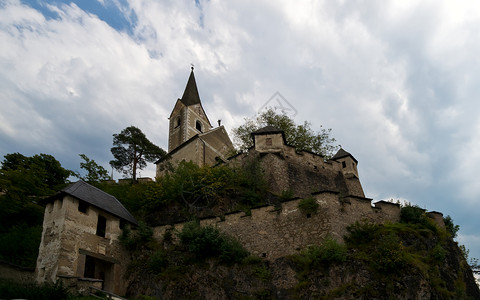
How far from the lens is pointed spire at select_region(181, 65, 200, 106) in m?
45.9

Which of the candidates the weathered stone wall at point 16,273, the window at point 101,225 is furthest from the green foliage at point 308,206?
the weathered stone wall at point 16,273

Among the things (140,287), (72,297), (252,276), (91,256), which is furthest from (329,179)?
(72,297)

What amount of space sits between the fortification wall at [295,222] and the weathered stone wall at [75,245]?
16.5 ft

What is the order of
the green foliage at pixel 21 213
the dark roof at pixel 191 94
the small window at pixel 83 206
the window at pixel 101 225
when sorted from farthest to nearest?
the dark roof at pixel 191 94 < the window at pixel 101 225 < the green foliage at pixel 21 213 < the small window at pixel 83 206

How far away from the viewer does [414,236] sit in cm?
1634

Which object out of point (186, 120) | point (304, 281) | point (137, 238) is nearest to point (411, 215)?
point (304, 281)

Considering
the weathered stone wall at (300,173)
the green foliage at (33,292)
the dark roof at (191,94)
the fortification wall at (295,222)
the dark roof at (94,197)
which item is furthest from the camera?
the dark roof at (191,94)

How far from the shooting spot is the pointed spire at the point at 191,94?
151 ft

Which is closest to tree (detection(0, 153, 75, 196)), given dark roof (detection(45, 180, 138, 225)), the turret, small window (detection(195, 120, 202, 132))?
dark roof (detection(45, 180, 138, 225))

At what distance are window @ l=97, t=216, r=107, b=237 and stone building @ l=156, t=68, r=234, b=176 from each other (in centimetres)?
1273

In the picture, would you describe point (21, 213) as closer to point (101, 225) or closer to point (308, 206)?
point (101, 225)

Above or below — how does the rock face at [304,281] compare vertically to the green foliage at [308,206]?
below

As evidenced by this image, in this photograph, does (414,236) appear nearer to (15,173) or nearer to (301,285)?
(301,285)

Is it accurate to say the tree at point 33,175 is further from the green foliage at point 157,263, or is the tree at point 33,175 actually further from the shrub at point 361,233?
the shrub at point 361,233
